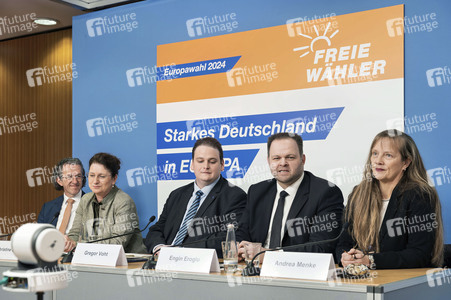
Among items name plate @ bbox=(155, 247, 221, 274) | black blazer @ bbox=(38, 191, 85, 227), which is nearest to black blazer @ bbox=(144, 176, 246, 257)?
name plate @ bbox=(155, 247, 221, 274)

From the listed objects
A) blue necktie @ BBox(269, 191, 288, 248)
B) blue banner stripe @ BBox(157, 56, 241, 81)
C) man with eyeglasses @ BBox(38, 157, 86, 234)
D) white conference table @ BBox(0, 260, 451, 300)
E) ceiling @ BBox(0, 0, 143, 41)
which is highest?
ceiling @ BBox(0, 0, 143, 41)

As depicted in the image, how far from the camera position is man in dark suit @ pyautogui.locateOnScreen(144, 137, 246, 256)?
355 cm

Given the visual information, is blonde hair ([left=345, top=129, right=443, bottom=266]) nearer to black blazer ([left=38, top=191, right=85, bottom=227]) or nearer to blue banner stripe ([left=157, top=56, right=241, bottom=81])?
blue banner stripe ([left=157, top=56, right=241, bottom=81])

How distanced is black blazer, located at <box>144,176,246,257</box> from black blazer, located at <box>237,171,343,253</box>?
10.2 inches

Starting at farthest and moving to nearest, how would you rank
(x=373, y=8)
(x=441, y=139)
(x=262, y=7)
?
(x=262, y=7) < (x=373, y=8) < (x=441, y=139)

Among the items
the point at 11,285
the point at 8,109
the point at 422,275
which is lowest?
the point at 422,275

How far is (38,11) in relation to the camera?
5254mm

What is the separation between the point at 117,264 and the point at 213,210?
102 centimetres

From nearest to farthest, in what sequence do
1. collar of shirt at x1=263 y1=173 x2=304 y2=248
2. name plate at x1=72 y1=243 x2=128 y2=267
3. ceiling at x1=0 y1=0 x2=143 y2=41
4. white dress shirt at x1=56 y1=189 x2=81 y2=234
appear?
1. name plate at x1=72 y1=243 x2=128 y2=267
2. collar of shirt at x1=263 y1=173 x2=304 y2=248
3. white dress shirt at x1=56 y1=189 x2=81 y2=234
4. ceiling at x1=0 y1=0 x2=143 y2=41

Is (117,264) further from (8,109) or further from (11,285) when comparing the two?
(8,109)

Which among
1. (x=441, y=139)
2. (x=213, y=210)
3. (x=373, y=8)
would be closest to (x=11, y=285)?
(x=213, y=210)

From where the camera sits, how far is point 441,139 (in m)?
3.35

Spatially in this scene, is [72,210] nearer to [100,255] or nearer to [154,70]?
[154,70]

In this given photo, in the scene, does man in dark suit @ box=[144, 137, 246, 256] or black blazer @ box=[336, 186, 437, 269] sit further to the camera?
man in dark suit @ box=[144, 137, 246, 256]
